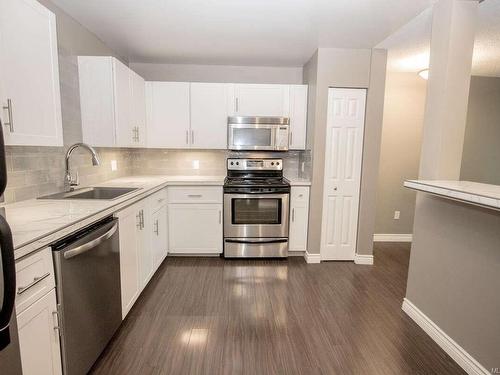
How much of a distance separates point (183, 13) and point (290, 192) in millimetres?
2028

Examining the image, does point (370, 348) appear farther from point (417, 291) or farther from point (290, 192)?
point (290, 192)

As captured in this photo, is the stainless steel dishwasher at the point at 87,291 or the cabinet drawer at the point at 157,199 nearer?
the stainless steel dishwasher at the point at 87,291

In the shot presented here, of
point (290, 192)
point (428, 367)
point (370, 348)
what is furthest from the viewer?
point (290, 192)

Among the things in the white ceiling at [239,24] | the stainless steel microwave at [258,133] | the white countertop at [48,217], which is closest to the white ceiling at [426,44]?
the white ceiling at [239,24]

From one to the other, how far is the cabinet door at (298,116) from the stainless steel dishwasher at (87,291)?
7.64ft

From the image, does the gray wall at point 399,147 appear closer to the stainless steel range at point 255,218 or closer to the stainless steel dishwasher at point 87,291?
the stainless steel range at point 255,218

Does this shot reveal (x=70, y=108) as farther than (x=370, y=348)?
Yes

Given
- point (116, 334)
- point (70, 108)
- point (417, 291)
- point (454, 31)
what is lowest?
point (116, 334)

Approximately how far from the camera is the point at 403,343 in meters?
1.84

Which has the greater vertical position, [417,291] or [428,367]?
[417,291]

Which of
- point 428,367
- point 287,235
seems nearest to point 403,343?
point 428,367

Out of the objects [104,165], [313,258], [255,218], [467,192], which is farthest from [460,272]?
[104,165]

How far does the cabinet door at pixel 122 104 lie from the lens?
239 cm

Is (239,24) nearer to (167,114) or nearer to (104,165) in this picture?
(167,114)
